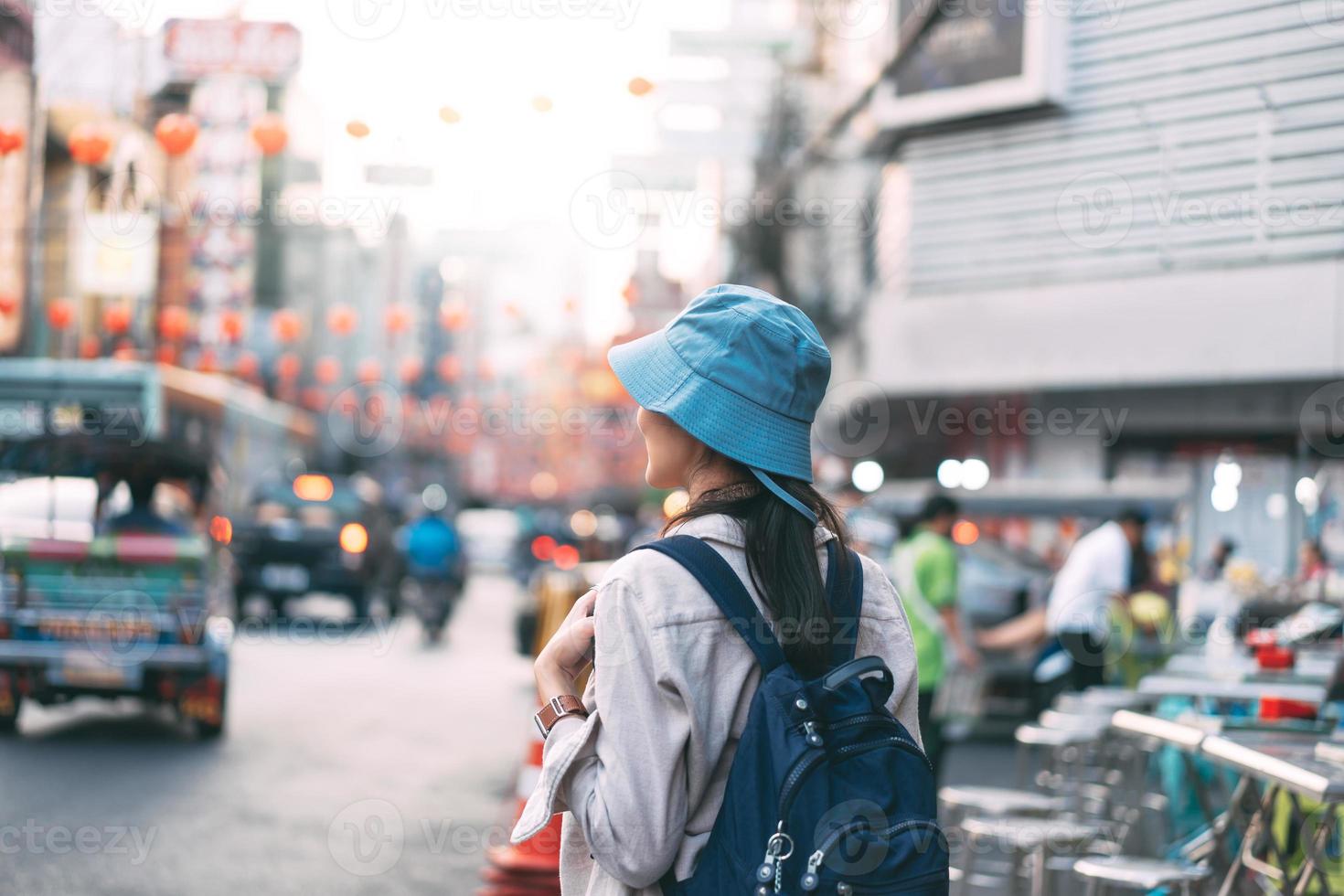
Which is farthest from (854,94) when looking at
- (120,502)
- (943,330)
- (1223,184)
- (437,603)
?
(120,502)

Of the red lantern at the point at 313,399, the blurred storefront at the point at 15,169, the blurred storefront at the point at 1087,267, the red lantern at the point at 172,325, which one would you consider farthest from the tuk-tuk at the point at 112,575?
the red lantern at the point at 313,399

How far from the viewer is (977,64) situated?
19.0 meters

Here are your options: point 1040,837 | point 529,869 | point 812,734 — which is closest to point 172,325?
point 529,869

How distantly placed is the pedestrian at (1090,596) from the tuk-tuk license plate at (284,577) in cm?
1298

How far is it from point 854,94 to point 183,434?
461 inches

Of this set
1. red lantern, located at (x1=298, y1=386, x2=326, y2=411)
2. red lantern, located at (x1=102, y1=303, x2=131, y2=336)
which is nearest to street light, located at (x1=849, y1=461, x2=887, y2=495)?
red lantern, located at (x1=102, y1=303, x2=131, y2=336)

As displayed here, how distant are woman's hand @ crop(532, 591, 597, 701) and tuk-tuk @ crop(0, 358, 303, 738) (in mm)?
8837

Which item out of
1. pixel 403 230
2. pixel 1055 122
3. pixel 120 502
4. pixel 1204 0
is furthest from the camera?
pixel 403 230

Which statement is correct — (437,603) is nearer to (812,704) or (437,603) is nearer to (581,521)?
(581,521)

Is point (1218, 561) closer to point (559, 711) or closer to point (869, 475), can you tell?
point (869, 475)

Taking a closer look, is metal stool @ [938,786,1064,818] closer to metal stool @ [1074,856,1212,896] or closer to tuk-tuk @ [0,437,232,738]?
metal stool @ [1074,856,1212,896]

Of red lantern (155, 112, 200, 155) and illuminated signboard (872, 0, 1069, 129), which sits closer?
red lantern (155, 112, 200, 155)

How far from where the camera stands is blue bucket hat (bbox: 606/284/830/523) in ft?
7.11

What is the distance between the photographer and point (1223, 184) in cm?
1243
